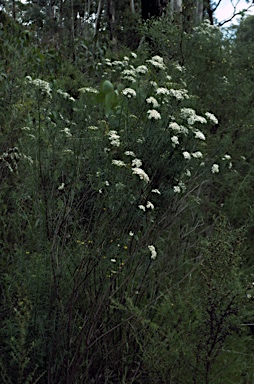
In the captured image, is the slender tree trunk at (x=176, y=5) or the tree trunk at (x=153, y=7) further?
the tree trunk at (x=153, y=7)

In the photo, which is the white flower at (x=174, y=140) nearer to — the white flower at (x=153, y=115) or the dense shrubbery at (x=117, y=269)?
the dense shrubbery at (x=117, y=269)

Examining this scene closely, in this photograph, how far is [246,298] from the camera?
2.22 meters

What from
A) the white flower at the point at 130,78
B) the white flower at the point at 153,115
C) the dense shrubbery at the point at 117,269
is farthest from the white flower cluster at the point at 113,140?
the white flower at the point at 130,78

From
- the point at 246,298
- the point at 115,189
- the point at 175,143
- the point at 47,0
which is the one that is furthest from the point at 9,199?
the point at 47,0

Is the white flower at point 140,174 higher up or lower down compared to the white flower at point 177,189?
higher up

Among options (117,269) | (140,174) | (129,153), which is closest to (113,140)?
(129,153)

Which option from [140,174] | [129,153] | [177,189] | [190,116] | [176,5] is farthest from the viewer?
[176,5]

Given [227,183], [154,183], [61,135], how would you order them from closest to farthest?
[154,183], [61,135], [227,183]

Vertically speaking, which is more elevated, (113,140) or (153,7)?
(153,7)

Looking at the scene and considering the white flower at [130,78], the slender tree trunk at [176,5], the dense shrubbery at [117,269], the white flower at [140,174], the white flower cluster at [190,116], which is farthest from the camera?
the slender tree trunk at [176,5]

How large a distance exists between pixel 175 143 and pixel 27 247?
108 cm

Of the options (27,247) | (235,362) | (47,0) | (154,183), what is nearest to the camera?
(235,362)

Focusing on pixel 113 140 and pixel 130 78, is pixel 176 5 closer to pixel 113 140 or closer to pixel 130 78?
pixel 130 78

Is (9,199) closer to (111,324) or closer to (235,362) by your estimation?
(111,324)
